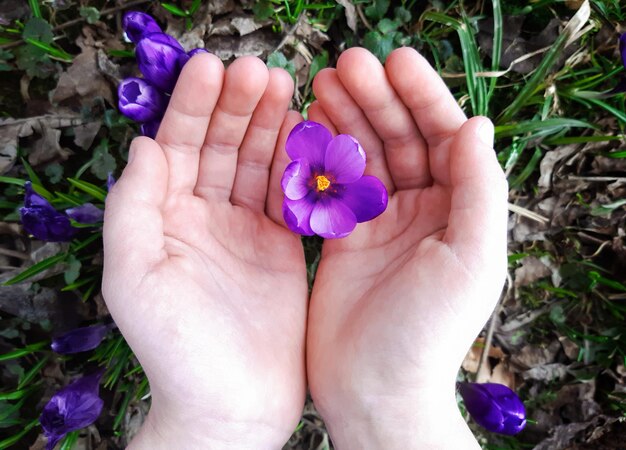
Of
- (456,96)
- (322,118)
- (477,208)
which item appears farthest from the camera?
(456,96)

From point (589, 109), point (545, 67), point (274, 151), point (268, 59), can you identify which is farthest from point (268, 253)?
point (589, 109)

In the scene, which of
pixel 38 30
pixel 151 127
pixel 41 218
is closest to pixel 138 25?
pixel 151 127

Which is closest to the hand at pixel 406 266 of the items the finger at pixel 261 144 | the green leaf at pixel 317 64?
the finger at pixel 261 144

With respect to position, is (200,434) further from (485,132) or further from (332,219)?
(485,132)

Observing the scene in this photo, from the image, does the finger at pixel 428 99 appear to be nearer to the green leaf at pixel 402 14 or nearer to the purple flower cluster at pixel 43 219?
the green leaf at pixel 402 14

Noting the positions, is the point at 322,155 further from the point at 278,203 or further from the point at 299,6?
the point at 299,6

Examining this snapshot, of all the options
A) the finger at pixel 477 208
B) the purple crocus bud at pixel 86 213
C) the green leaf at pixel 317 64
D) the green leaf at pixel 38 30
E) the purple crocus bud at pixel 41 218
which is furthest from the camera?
the green leaf at pixel 317 64
